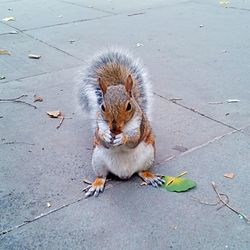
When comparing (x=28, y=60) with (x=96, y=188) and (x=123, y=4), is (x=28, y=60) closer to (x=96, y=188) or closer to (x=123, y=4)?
(x=96, y=188)

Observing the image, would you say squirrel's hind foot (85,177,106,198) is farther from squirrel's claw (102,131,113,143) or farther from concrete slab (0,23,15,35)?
concrete slab (0,23,15,35)

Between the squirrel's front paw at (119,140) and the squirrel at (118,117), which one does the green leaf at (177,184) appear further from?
the squirrel's front paw at (119,140)

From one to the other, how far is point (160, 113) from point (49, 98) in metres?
0.94

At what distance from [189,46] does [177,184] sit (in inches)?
101

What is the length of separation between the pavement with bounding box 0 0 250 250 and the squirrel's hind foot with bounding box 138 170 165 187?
0.04 metres

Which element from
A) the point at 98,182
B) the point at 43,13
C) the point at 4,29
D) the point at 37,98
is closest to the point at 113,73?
the point at 98,182

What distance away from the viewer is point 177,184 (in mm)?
2100

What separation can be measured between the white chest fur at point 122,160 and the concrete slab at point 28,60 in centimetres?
189

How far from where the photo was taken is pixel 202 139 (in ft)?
8.31

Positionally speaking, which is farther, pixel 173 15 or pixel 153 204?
pixel 173 15

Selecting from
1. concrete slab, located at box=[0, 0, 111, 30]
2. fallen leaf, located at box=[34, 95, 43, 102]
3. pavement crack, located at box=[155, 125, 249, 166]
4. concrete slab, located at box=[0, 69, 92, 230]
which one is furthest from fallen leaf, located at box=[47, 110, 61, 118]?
concrete slab, located at box=[0, 0, 111, 30]

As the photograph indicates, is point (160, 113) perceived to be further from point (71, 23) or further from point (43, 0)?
point (43, 0)

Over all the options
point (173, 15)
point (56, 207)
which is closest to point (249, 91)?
point (56, 207)

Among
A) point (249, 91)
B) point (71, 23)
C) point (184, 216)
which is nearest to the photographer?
point (184, 216)
